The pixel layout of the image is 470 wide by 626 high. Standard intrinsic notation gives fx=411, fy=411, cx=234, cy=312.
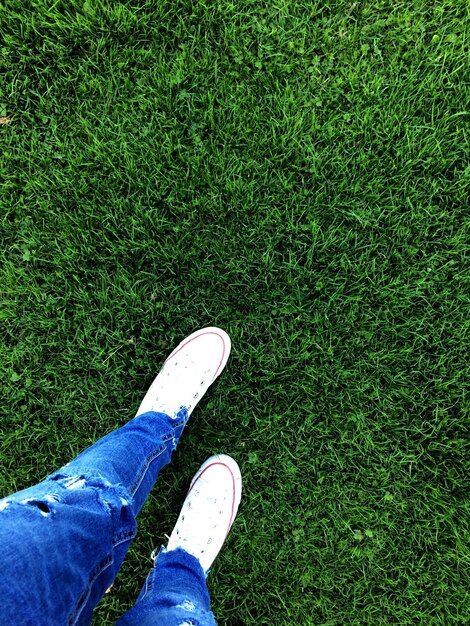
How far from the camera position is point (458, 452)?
228cm

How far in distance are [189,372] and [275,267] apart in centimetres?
76

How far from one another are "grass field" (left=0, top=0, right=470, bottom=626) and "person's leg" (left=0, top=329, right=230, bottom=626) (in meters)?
0.51

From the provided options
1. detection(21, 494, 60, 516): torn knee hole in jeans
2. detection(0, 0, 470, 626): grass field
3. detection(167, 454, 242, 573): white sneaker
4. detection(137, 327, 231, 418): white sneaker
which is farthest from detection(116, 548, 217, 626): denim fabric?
detection(137, 327, 231, 418): white sneaker

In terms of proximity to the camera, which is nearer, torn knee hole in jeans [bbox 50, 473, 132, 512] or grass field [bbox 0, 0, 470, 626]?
torn knee hole in jeans [bbox 50, 473, 132, 512]

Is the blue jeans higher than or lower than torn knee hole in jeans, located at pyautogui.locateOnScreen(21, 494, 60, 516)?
lower

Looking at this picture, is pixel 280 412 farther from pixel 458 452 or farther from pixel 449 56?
pixel 449 56

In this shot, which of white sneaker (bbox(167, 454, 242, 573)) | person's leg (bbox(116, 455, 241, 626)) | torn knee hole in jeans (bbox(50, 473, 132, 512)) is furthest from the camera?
white sneaker (bbox(167, 454, 242, 573))

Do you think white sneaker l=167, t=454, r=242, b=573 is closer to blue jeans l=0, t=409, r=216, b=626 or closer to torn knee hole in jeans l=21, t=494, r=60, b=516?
blue jeans l=0, t=409, r=216, b=626

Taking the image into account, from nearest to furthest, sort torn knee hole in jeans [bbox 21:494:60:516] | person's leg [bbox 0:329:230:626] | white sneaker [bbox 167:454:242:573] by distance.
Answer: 1. person's leg [bbox 0:329:230:626]
2. torn knee hole in jeans [bbox 21:494:60:516]
3. white sneaker [bbox 167:454:242:573]

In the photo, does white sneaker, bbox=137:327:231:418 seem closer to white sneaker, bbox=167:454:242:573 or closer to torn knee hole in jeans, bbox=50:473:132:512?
white sneaker, bbox=167:454:242:573

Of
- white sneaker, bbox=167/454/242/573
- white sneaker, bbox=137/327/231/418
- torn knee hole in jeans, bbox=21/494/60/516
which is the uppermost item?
torn knee hole in jeans, bbox=21/494/60/516

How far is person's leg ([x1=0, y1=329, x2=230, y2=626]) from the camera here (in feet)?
3.83

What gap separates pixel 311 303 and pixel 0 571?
5.82 feet

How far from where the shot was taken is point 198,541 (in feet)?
7.13
